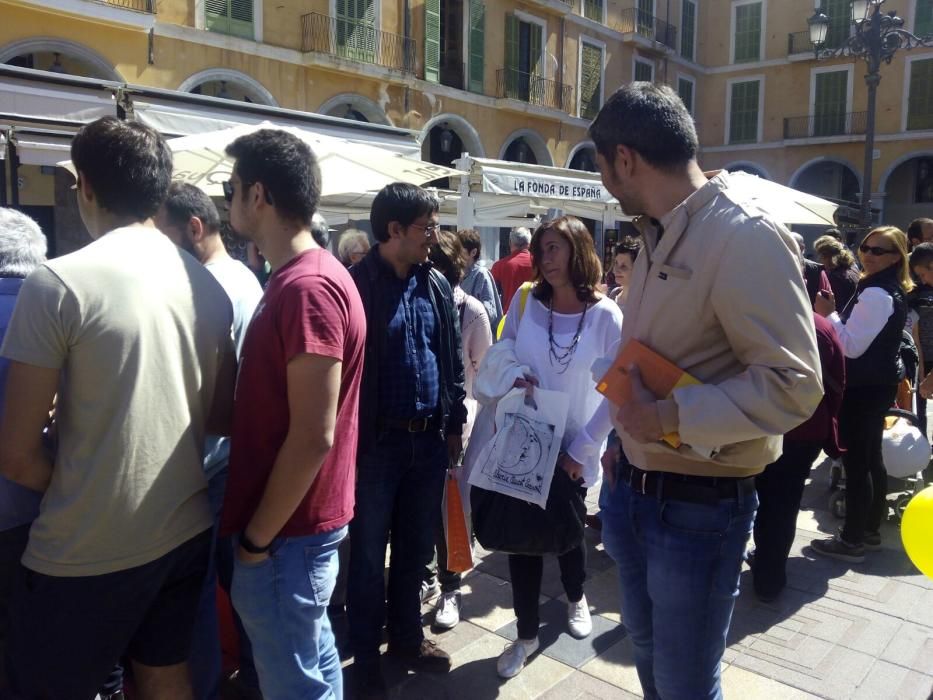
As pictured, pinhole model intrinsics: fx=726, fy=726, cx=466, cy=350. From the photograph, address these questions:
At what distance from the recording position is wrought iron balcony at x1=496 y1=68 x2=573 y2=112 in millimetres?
20625

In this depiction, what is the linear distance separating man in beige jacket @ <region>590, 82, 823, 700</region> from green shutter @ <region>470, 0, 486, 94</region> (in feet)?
62.5

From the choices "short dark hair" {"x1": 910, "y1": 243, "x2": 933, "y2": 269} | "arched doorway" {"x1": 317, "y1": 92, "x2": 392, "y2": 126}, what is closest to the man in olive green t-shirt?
"short dark hair" {"x1": 910, "y1": 243, "x2": 933, "y2": 269}

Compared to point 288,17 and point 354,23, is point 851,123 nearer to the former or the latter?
point 354,23

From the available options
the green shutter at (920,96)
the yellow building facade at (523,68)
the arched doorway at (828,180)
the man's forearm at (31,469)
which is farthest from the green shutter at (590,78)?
the man's forearm at (31,469)

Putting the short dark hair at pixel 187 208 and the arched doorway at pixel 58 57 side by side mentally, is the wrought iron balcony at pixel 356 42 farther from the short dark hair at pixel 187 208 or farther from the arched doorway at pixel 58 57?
the short dark hair at pixel 187 208

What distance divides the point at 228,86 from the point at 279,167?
1499 cm

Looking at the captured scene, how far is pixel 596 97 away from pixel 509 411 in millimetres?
23029

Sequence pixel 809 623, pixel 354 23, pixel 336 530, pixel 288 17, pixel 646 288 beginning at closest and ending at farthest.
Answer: pixel 646 288 < pixel 336 530 < pixel 809 623 < pixel 288 17 < pixel 354 23

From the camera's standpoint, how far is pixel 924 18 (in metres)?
25.8

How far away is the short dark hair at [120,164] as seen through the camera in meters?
1.86

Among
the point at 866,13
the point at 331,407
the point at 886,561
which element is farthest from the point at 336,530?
the point at 866,13

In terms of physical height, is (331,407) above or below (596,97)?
below

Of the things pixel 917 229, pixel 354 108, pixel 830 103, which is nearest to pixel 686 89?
pixel 830 103

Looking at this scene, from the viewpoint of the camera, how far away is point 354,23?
16.5 meters
